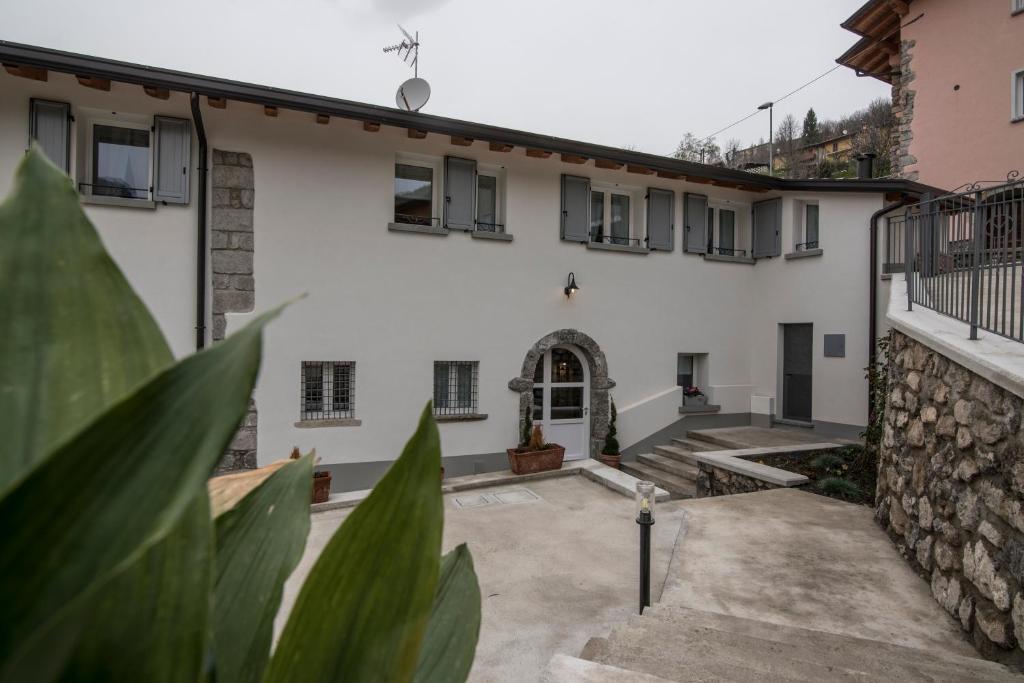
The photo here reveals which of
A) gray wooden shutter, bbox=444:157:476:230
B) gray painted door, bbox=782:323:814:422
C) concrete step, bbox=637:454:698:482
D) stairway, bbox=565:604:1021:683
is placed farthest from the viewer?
gray painted door, bbox=782:323:814:422

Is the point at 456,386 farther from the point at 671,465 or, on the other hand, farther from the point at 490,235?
the point at 671,465

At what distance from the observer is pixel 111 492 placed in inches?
7.7

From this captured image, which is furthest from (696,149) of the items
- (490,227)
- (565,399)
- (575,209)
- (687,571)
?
(687,571)

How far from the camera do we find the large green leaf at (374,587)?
33cm

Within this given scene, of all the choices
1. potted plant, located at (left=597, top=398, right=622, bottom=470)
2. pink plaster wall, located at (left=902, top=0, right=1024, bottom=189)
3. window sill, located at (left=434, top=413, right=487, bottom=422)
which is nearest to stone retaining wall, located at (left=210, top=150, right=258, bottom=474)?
window sill, located at (left=434, top=413, right=487, bottom=422)

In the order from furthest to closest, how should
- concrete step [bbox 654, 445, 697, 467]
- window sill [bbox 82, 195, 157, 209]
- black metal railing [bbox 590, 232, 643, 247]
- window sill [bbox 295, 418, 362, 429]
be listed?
black metal railing [bbox 590, 232, 643, 247]
concrete step [bbox 654, 445, 697, 467]
window sill [bbox 295, 418, 362, 429]
window sill [bbox 82, 195, 157, 209]

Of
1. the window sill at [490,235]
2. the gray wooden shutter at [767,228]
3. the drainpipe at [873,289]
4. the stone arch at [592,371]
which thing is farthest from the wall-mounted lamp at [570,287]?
the drainpipe at [873,289]

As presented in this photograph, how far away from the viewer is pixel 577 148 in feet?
22.8

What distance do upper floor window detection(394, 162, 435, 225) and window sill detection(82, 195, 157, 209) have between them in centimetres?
257

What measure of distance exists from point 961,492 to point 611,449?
15.5 feet

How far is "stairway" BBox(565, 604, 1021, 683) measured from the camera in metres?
2.01

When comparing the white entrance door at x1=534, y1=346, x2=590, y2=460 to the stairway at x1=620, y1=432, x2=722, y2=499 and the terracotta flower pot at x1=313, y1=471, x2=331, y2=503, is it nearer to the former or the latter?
the stairway at x1=620, y1=432, x2=722, y2=499

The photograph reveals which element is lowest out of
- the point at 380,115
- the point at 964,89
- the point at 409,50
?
the point at 380,115

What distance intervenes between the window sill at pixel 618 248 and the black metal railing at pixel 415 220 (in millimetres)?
2209
